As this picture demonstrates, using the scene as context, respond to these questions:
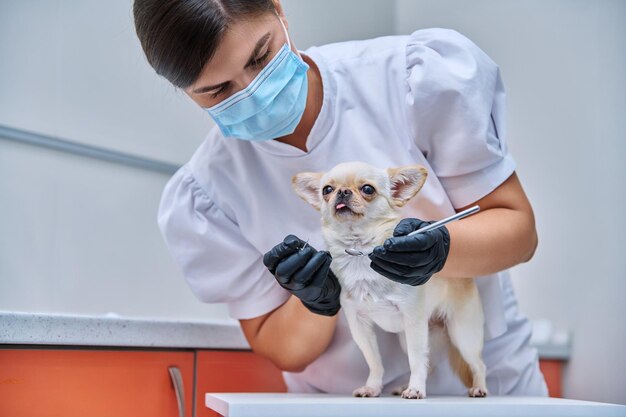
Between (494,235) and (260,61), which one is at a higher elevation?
(260,61)

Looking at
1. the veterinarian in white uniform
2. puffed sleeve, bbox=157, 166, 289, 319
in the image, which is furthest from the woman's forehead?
puffed sleeve, bbox=157, 166, 289, 319

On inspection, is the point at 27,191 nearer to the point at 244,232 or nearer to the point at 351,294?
the point at 244,232

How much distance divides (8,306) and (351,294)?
824mm

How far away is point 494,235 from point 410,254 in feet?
0.65

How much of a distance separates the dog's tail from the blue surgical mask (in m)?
0.34

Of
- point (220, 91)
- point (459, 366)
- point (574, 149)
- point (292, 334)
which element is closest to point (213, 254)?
point (292, 334)

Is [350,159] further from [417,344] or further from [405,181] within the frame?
[417,344]

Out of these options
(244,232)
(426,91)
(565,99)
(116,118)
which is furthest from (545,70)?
(116,118)

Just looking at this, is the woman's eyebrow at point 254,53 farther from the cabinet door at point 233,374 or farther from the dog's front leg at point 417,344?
the cabinet door at point 233,374

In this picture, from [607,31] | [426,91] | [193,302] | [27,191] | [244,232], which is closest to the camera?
[426,91]

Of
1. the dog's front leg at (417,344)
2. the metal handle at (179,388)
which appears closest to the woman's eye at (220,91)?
the dog's front leg at (417,344)

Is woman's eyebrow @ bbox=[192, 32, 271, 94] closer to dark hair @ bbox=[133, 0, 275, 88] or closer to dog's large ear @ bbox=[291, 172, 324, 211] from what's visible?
dark hair @ bbox=[133, 0, 275, 88]

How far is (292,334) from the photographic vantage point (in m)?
0.94

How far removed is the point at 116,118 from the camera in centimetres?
131
